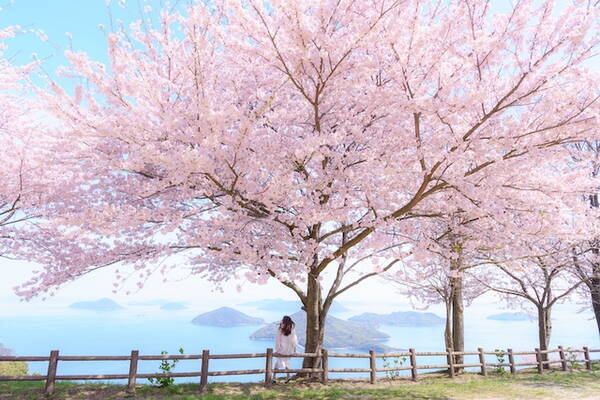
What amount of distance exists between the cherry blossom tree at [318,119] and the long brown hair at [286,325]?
1.21 metres

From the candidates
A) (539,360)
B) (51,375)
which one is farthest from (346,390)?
(539,360)

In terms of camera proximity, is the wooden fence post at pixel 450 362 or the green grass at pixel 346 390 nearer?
the green grass at pixel 346 390

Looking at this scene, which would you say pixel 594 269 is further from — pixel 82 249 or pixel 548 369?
pixel 82 249

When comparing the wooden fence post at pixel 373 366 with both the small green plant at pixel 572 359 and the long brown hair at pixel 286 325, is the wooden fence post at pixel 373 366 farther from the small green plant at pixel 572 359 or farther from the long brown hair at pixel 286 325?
the small green plant at pixel 572 359

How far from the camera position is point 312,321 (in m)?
10.9

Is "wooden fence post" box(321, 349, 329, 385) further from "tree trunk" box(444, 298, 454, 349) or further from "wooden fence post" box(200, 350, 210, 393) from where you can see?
"tree trunk" box(444, 298, 454, 349)

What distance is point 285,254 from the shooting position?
976 centimetres

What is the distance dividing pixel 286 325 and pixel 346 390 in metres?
2.16

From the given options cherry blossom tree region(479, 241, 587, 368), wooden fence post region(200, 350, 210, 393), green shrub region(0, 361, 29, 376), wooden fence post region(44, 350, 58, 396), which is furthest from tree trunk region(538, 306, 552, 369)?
green shrub region(0, 361, 29, 376)

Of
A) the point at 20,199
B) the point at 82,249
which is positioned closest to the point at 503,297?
the point at 82,249

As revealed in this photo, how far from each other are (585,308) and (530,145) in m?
19.6

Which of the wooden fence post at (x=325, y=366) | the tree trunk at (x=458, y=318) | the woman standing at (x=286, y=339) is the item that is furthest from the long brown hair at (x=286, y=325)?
the tree trunk at (x=458, y=318)

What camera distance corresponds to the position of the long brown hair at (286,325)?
1068 cm

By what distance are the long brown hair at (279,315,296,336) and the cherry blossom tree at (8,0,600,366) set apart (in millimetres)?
1207
